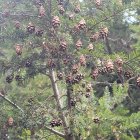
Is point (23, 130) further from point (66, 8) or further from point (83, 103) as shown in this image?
point (66, 8)

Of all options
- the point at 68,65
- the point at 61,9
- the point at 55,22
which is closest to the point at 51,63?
the point at 68,65

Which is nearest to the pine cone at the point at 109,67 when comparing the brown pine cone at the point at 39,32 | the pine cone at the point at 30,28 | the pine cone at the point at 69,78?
the pine cone at the point at 69,78

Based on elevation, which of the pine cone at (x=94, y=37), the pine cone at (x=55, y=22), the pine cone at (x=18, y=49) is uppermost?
the pine cone at (x=55, y=22)

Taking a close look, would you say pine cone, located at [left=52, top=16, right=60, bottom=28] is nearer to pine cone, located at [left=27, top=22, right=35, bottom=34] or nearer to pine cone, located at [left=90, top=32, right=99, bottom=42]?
pine cone, located at [left=27, top=22, right=35, bottom=34]

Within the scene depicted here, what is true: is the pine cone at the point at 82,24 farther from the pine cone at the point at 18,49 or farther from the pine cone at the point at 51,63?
the pine cone at the point at 18,49

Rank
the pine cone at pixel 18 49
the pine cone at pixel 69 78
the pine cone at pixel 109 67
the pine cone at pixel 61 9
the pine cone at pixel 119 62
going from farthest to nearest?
the pine cone at pixel 61 9 → the pine cone at pixel 18 49 → the pine cone at pixel 69 78 → the pine cone at pixel 119 62 → the pine cone at pixel 109 67

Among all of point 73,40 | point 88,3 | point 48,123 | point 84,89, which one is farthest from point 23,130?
point 88,3

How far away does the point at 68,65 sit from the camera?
18.6ft

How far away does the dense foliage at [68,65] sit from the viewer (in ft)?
17.3

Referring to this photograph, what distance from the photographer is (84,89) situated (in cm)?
545

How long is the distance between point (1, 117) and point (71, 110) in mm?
1176

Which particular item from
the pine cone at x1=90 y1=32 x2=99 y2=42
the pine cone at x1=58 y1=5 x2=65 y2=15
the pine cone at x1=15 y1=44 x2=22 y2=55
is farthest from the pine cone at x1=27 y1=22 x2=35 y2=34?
the pine cone at x1=90 y1=32 x2=99 y2=42

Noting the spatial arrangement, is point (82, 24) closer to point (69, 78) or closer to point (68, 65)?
point (68, 65)

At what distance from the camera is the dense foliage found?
208 inches
